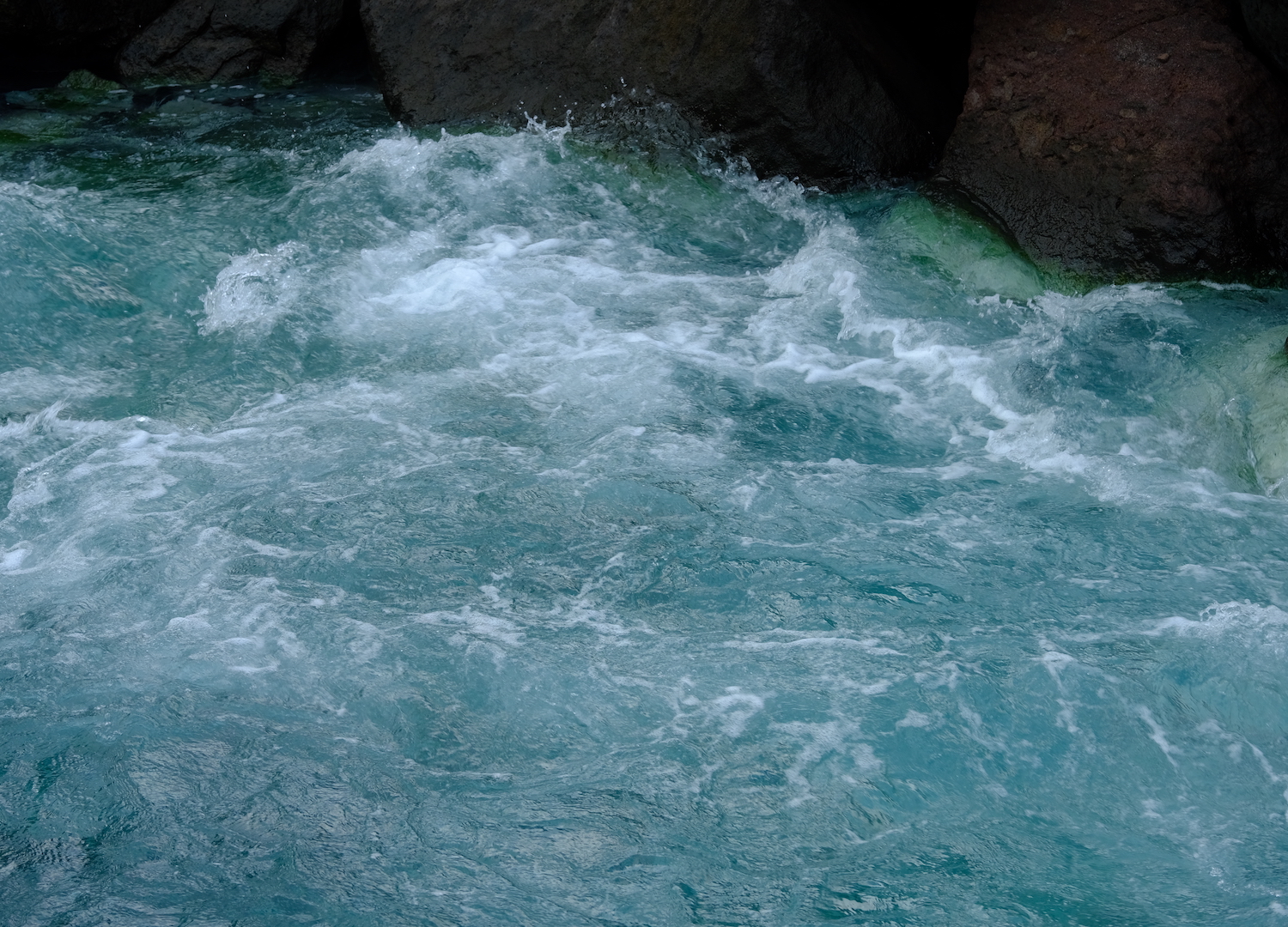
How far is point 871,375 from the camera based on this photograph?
18.9ft

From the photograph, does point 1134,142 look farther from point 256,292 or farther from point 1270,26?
point 256,292

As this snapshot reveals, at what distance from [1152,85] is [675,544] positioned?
3.71 m

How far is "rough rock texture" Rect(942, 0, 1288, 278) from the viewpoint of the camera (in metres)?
6.16

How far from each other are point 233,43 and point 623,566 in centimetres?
614

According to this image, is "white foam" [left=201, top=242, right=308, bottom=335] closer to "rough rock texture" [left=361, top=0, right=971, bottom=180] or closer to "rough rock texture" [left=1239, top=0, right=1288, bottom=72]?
"rough rock texture" [left=361, top=0, right=971, bottom=180]

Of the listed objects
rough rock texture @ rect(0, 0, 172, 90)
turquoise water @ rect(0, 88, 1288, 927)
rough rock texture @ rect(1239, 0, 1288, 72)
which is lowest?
turquoise water @ rect(0, 88, 1288, 927)

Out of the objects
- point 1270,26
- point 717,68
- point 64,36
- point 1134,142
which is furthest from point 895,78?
point 64,36

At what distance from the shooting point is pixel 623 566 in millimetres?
4680

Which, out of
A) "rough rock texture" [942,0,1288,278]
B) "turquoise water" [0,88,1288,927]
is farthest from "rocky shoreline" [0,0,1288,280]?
"turquoise water" [0,88,1288,927]

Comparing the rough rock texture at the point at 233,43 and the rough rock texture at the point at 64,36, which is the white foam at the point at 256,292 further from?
the rough rock texture at the point at 64,36

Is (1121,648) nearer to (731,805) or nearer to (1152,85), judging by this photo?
(731,805)

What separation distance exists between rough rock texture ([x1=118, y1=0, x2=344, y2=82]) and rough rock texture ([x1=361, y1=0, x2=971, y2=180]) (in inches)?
37.8

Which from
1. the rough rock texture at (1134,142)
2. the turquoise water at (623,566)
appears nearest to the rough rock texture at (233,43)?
the turquoise water at (623,566)

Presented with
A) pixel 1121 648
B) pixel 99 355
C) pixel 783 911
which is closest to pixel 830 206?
pixel 1121 648
